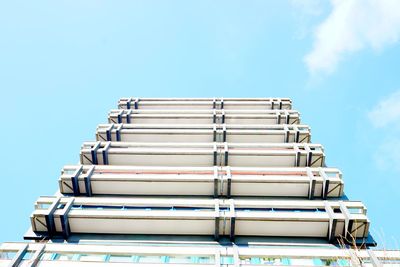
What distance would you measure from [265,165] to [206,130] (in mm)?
7551

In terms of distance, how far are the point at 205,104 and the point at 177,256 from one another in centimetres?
2585

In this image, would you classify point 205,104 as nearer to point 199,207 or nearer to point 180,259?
point 199,207

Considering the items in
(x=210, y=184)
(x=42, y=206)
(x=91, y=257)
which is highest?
(x=210, y=184)

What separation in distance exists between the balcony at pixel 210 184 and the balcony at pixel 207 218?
2.28 metres

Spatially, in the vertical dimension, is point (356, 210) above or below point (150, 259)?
above

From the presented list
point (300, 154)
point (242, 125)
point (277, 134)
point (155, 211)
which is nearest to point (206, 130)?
point (242, 125)

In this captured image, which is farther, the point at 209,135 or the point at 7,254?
the point at 209,135

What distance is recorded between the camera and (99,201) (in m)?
21.8

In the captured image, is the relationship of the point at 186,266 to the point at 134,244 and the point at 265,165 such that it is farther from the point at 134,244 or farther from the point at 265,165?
the point at 265,165

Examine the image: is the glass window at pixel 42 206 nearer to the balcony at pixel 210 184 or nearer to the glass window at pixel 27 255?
the balcony at pixel 210 184

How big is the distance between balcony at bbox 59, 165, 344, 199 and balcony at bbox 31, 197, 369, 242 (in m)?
2.28

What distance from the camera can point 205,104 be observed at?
1628 inches

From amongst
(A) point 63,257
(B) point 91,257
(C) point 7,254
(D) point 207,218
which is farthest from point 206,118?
(C) point 7,254

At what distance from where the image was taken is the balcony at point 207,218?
20.3m
